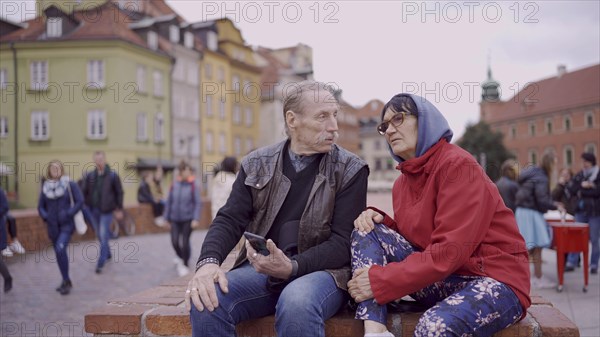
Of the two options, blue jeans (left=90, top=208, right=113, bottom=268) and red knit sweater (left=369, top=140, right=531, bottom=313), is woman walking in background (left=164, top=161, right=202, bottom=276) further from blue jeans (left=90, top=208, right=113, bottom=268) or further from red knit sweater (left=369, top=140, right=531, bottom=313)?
red knit sweater (left=369, top=140, right=531, bottom=313)

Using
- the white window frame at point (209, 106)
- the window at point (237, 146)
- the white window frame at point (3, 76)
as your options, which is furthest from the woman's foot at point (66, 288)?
the window at point (237, 146)

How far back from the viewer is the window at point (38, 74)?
1426 inches

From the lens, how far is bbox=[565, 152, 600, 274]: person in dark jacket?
30.8 feet

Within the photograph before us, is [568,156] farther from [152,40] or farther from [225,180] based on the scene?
[152,40]

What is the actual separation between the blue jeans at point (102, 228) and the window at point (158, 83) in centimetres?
3070

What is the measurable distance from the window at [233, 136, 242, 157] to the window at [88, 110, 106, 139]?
15839 mm

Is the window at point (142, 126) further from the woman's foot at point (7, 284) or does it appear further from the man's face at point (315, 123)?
the man's face at point (315, 123)

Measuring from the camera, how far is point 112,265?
435 inches

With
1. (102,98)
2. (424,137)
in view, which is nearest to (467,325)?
(424,137)

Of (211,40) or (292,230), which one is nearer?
(292,230)

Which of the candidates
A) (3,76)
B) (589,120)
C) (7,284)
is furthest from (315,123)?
(3,76)

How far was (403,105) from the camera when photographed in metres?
3.19

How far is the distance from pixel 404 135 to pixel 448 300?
873 millimetres

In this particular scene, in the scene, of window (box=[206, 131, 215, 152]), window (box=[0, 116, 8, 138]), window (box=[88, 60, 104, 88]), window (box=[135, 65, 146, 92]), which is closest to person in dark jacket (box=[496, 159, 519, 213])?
window (box=[88, 60, 104, 88])
